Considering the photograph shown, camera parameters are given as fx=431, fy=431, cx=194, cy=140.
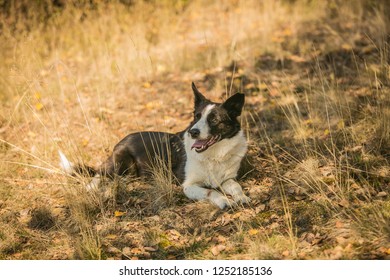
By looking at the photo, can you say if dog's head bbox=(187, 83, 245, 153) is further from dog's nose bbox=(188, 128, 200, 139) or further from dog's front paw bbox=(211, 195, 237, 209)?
dog's front paw bbox=(211, 195, 237, 209)

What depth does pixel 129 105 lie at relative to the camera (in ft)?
23.5

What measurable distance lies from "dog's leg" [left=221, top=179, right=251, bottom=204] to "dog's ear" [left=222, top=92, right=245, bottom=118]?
29.8 inches

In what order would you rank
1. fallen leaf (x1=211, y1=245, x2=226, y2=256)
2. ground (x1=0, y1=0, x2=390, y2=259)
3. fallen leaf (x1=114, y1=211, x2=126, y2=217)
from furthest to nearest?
fallen leaf (x1=114, y1=211, x2=126, y2=217), ground (x1=0, y1=0, x2=390, y2=259), fallen leaf (x1=211, y1=245, x2=226, y2=256)

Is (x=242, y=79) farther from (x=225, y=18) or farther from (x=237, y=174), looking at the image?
(x=225, y=18)

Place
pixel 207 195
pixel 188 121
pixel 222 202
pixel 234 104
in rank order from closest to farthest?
1. pixel 222 202
2. pixel 207 195
3. pixel 234 104
4. pixel 188 121

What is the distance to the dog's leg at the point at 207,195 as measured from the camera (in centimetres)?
448

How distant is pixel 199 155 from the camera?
4.95 m

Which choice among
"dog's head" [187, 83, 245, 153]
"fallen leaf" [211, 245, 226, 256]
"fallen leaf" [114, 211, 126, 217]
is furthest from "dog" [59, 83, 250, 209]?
"fallen leaf" [211, 245, 226, 256]

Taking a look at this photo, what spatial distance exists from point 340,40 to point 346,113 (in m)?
3.02

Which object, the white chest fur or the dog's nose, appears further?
the white chest fur

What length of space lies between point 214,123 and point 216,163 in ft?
1.67

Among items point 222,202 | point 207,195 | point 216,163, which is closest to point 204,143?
point 216,163

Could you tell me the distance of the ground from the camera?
3963 millimetres

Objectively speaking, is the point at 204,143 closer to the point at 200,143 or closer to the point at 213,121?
the point at 200,143
